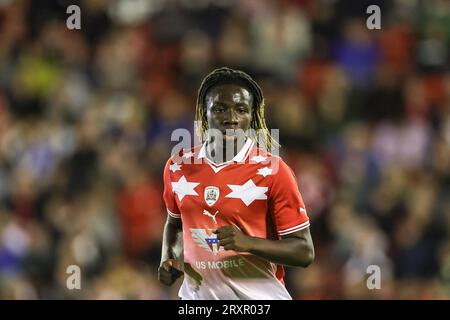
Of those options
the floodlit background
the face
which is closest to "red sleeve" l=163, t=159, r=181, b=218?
the face

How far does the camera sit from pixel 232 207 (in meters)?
4.10

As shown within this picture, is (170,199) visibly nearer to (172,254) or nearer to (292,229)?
(172,254)

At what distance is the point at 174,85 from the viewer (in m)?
10.1

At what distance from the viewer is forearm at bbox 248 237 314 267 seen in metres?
3.95

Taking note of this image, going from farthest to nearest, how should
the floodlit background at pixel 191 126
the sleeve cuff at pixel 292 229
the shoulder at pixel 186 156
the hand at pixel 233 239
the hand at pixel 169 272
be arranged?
1. the floodlit background at pixel 191 126
2. the shoulder at pixel 186 156
3. the hand at pixel 169 272
4. the sleeve cuff at pixel 292 229
5. the hand at pixel 233 239

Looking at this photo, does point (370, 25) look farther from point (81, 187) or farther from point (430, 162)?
point (81, 187)

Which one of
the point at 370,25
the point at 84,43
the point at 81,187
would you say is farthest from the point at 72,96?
the point at 370,25

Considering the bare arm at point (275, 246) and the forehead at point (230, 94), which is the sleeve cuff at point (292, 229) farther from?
the forehead at point (230, 94)

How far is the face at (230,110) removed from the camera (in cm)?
414

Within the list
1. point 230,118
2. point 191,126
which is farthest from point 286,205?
point 191,126

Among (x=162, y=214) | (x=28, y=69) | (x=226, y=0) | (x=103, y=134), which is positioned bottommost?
(x=162, y=214)

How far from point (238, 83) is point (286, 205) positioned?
0.57 meters

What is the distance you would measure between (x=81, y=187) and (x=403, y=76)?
3396mm

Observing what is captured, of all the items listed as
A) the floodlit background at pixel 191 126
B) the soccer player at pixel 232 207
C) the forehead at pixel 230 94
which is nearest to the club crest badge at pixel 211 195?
the soccer player at pixel 232 207
